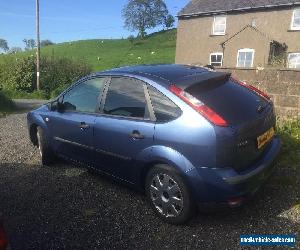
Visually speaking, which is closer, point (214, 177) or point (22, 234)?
point (214, 177)

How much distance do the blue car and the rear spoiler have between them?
0.01 m

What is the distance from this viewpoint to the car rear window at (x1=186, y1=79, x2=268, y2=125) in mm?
3857

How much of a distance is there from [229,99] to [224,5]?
27781 mm

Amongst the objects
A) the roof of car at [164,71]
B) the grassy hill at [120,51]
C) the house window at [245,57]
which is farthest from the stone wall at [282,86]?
the grassy hill at [120,51]

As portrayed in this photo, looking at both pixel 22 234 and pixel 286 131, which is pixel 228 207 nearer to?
pixel 22 234

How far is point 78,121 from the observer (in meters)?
5.16

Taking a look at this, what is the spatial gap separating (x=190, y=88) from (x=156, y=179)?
1129 mm

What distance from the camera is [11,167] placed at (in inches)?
247

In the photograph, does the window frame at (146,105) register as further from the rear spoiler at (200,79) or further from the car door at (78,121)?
the rear spoiler at (200,79)

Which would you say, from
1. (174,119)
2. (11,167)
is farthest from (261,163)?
(11,167)

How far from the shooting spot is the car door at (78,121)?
4988mm

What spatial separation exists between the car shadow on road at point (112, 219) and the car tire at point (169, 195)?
0.47ft

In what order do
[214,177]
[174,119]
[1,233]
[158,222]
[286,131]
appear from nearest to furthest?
[1,233]
[214,177]
[174,119]
[158,222]
[286,131]

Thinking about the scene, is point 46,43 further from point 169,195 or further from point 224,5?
point 169,195
